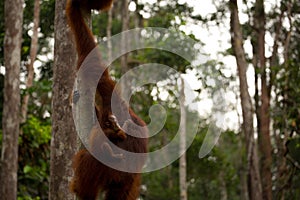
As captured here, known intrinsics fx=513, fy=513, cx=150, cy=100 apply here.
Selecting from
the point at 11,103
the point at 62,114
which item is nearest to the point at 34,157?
the point at 11,103

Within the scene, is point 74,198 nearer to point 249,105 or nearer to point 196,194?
point 249,105

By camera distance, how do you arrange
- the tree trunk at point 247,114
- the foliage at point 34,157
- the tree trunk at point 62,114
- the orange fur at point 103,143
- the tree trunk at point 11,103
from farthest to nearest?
A: the tree trunk at point 247,114 < the foliage at point 34,157 < the tree trunk at point 11,103 < the tree trunk at point 62,114 < the orange fur at point 103,143

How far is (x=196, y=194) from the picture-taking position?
15500mm

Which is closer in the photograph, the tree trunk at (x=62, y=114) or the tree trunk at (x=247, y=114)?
the tree trunk at (x=62, y=114)

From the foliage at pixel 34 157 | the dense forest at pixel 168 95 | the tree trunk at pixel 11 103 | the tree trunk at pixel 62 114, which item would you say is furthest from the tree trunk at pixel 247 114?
the tree trunk at pixel 62 114

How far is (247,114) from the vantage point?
335 inches

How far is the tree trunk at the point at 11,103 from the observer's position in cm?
640

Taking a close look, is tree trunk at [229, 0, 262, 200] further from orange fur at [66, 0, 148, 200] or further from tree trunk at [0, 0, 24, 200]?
orange fur at [66, 0, 148, 200]

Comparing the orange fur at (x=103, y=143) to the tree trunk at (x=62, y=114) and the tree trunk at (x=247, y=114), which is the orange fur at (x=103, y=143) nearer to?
the tree trunk at (x=62, y=114)

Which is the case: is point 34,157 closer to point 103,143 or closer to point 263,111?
point 263,111

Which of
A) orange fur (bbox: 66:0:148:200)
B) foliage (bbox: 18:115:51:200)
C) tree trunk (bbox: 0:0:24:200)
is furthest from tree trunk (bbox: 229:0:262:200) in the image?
orange fur (bbox: 66:0:148:200)

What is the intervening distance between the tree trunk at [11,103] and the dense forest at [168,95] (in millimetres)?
13

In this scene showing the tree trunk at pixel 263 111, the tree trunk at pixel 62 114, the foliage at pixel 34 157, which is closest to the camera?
the tree trunk at pixel 62 114

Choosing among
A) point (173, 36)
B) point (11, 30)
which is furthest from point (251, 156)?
point (11, 30)
